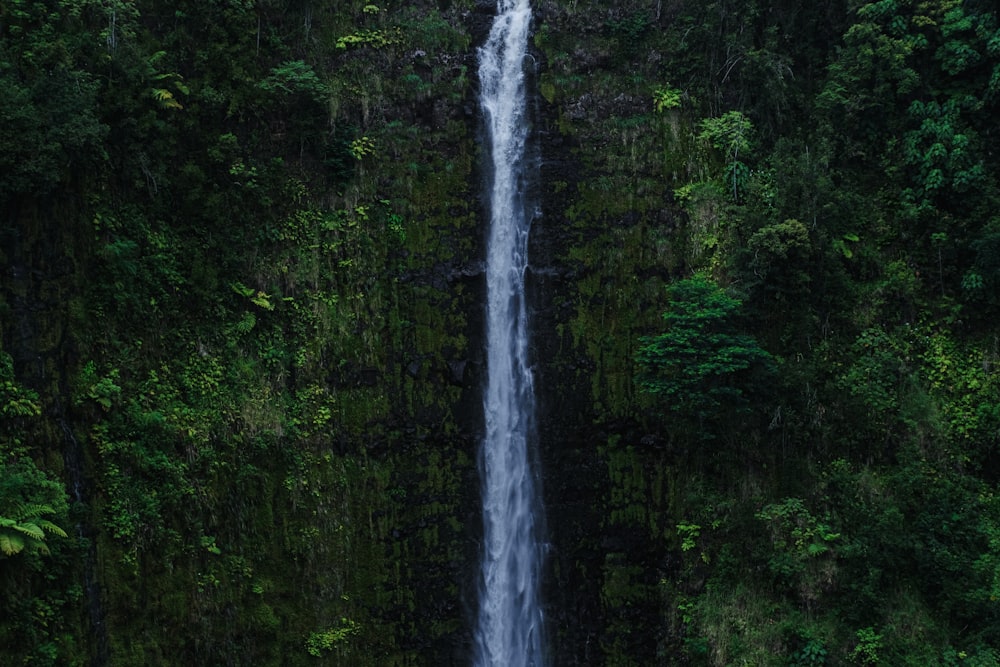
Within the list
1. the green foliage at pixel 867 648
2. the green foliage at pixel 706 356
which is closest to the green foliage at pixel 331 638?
the green foliage at pixel 706 356

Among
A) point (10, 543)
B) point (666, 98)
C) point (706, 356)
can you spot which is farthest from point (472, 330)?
point (10, 543)

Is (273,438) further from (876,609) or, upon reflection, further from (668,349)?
(876,609)

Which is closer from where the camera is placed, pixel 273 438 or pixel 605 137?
pixel 273 438

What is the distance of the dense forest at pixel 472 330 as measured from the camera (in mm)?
10984

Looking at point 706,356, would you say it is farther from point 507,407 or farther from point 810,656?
point 810,656

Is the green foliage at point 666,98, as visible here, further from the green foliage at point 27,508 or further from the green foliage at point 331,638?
the green foliage at point 27,508

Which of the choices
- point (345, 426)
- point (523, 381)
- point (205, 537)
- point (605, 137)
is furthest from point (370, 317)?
point (605, 137)

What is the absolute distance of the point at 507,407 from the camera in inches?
550

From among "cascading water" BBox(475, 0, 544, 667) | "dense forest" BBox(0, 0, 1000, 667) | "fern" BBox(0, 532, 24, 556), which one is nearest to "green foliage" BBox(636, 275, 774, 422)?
"dense forest" BBox(0, 0, 1000, 667)

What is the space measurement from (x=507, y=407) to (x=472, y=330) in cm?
161

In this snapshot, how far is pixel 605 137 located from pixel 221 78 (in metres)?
7.32

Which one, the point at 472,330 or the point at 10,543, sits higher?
the point at 472,330

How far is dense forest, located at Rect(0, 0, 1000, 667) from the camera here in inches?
432

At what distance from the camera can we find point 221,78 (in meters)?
13.6
